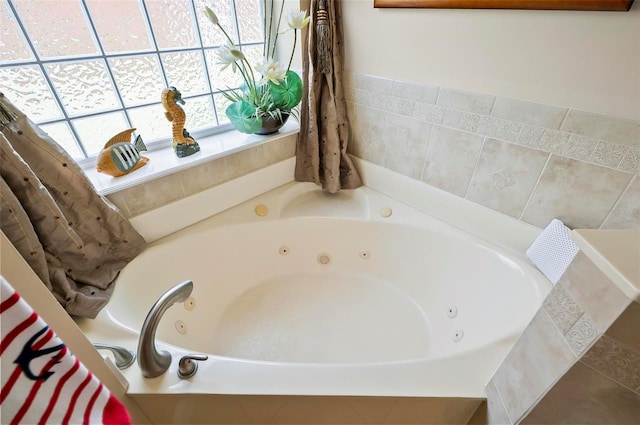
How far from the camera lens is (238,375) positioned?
85cm

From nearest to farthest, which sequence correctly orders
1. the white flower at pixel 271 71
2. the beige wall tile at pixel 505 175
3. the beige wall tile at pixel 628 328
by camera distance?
the beige wall tile at pixel 628 328
the beige wall tile at pixel 505 175
the white flower at pixel 271 71

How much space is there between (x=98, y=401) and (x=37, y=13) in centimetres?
128

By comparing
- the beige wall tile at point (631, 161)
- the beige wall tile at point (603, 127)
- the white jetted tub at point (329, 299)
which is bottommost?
the white jetted tub at point (329, 299)

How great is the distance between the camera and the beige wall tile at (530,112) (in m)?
0.96

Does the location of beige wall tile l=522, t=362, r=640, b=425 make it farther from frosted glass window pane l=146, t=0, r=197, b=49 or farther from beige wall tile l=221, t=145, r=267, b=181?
frosted glass window pane l=146, t=0, r=197, b=49

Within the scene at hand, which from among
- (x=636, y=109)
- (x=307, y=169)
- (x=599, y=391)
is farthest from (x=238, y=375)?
(x=636, y=109)

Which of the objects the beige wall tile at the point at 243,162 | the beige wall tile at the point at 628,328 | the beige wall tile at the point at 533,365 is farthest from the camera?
the beige wall tile at the point at 243,162

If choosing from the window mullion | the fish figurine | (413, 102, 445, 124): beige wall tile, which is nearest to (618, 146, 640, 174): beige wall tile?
(413, 102, 445, 124): beige wall tile

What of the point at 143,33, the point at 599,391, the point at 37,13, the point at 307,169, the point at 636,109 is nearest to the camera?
the point at 599,391

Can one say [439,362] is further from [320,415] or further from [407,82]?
[407,82]

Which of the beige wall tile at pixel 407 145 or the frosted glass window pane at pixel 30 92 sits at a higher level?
the frosted glass window pane at pixel 30 92

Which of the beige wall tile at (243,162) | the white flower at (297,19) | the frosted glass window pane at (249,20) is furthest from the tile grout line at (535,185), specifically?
the frosted glass window pane at (249,20)

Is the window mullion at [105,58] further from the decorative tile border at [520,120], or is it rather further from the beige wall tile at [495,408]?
the beige wall tile at [495,408]

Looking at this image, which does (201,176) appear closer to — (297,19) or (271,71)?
(271,71)
